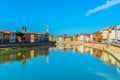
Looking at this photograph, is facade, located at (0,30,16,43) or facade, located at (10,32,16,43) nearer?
facade, located at (0,30,16,43)

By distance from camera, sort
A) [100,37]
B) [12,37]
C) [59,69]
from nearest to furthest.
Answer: [59,69] < [12,37] < [100,37]

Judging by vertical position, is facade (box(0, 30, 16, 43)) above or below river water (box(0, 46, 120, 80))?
above

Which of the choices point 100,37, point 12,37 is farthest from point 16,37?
point 100,37

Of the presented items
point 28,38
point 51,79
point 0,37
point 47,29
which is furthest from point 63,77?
point 47,29

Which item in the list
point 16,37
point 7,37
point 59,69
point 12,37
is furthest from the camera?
point 16,37

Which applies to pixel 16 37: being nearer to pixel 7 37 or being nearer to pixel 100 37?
pixel 7 37

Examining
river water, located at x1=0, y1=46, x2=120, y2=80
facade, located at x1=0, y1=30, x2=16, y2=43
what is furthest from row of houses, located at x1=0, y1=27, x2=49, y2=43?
river water, located at x1=0, y1=46, x2=120, y2=80

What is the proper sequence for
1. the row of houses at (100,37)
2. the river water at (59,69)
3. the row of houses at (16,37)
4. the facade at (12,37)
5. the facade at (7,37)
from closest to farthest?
the river water at (59,69) → the facade at (7,37) → the row of houses at (16,37) → the facade at (12,37) → the row of houses at (100,37)

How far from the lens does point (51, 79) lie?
2200 cm

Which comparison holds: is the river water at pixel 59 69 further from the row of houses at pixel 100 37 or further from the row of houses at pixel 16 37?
the row of houses at pixel 100 37

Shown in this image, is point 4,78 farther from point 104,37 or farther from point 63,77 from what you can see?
point 104,37

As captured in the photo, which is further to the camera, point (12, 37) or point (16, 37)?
point (16, 37)

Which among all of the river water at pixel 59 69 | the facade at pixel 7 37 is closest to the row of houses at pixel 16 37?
the facade at pixel 7 37

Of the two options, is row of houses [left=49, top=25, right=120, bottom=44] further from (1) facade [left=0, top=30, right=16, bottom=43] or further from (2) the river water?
(2) the river water
